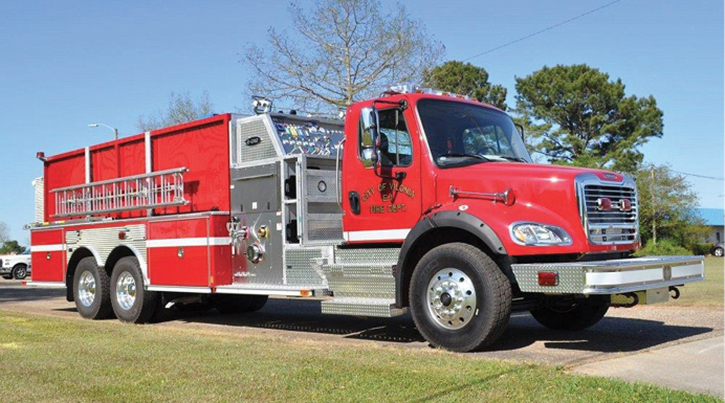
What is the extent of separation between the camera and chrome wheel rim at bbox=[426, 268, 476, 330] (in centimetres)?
790

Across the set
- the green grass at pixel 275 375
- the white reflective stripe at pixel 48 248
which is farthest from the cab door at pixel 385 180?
the white reflective stripe at pixel 48 248

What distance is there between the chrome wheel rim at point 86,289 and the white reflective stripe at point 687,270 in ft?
30.3

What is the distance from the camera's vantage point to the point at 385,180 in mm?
8883

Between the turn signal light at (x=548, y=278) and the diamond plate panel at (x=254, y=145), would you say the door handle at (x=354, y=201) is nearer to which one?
the diamond plate panel at (x=254, y=145)

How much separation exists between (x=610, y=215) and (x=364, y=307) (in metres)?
2.79

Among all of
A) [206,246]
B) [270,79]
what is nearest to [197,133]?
[206,246]

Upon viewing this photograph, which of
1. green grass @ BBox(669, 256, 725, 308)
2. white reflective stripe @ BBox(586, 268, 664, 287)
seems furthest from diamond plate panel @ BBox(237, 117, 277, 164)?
green grass @ BBox(669, 256, 725, 308)

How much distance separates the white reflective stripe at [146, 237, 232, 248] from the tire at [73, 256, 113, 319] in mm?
1458

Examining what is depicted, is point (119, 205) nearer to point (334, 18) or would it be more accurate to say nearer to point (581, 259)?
point (581, 259)

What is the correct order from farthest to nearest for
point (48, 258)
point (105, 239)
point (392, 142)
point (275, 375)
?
point (48, 258)
point (105, 239)
point (392, 142)
point (275, 375)

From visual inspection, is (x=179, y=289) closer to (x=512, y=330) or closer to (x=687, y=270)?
(x=512, y=330)

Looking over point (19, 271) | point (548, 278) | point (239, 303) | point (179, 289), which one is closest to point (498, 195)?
point (548, 278)

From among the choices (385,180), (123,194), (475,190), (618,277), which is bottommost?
(618,277)

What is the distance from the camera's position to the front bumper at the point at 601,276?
7137 mm
